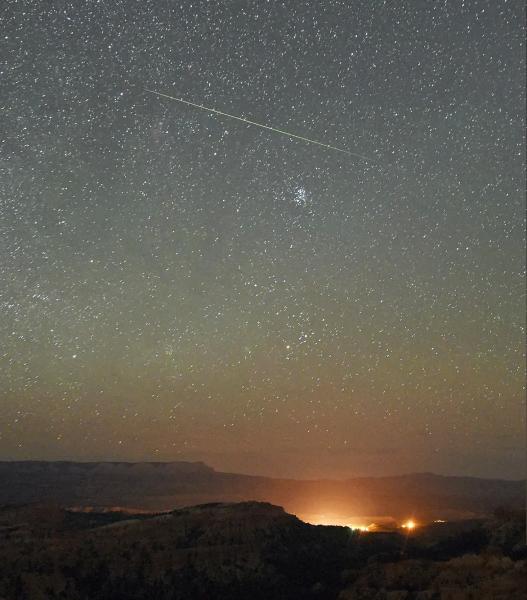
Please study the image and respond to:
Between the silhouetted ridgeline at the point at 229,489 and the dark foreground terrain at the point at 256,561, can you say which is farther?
the silhouetted ridgeline at the point at 229,489

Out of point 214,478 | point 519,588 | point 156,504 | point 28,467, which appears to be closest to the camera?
point 519,588

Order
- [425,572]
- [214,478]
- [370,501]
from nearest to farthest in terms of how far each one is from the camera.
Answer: [425,572], [370,501], [214,478]

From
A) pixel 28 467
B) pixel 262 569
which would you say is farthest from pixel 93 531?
pixel 28 467

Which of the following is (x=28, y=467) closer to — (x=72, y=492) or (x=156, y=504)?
(x=72, y=492)

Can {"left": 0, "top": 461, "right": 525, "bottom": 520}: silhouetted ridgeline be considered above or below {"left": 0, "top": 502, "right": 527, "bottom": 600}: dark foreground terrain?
below

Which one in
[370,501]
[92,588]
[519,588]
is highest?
[519,588]
